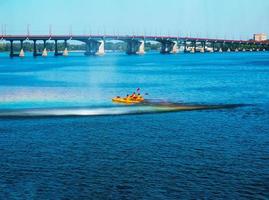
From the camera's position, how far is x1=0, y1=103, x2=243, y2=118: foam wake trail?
49.2 m

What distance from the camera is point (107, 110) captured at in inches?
2042

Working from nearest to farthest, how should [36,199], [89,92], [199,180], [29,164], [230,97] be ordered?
[36,199], [199,180], [29,164], [230,97], [89,92]

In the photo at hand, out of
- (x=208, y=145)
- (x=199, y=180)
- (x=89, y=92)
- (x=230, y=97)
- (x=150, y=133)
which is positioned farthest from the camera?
(x=89, y=92)

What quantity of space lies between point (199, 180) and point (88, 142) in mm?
11407

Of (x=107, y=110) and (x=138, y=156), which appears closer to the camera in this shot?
(x=138, y=156)

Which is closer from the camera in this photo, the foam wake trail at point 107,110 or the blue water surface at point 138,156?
the blue water surface at point 138,156

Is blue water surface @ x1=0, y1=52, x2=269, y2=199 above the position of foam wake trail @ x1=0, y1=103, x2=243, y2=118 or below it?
above

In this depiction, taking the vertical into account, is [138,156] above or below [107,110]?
above

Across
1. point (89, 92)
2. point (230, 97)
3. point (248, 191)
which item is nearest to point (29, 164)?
point (248, 191)

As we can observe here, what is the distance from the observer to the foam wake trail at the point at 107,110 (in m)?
49.2

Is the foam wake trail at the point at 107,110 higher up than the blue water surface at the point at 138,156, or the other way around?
the blue water surface at the point at 138,156

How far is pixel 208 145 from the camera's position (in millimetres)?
33875

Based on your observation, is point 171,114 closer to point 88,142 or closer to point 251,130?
point 251,130

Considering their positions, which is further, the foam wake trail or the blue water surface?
the foam wake trail
